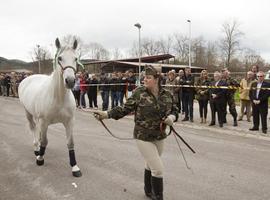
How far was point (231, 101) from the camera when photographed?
1152 cm

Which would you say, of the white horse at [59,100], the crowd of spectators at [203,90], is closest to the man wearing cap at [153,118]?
the white horse at [59,100]

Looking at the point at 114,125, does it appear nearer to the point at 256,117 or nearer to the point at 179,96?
the point at 179,96

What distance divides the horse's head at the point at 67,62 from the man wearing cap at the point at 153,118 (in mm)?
1239

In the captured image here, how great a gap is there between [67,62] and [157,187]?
2398 millimetres

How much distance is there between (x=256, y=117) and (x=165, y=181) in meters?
5.86

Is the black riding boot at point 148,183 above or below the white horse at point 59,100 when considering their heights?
below

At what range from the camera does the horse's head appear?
529 cm

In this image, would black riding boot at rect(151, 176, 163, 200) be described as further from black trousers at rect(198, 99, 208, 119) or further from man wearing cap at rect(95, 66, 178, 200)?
black trousers at rect(198, 99, 208, 119)

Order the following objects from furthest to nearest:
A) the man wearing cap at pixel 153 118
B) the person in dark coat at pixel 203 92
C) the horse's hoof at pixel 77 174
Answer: the person in dark coat at pixel 203 92 → the horse's hoof at pixel 77 174 → the man wearing cap at pixel 153 118

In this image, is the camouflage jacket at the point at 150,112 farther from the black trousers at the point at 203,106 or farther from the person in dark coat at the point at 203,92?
the black trousers at the point at 203,106

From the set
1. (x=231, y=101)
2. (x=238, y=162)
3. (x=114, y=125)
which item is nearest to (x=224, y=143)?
(x=238, y=162)

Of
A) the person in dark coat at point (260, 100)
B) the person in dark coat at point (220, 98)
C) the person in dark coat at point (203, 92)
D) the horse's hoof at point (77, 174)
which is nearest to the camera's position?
the horse's hoof at point (77, 174)

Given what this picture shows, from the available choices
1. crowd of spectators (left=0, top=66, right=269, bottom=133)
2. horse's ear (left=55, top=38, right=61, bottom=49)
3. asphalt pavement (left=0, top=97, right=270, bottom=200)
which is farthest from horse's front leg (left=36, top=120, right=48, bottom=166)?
crowd of spectators (left=0, top=66, right=269, bottom=133)

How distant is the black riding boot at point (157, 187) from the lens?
174 inches
